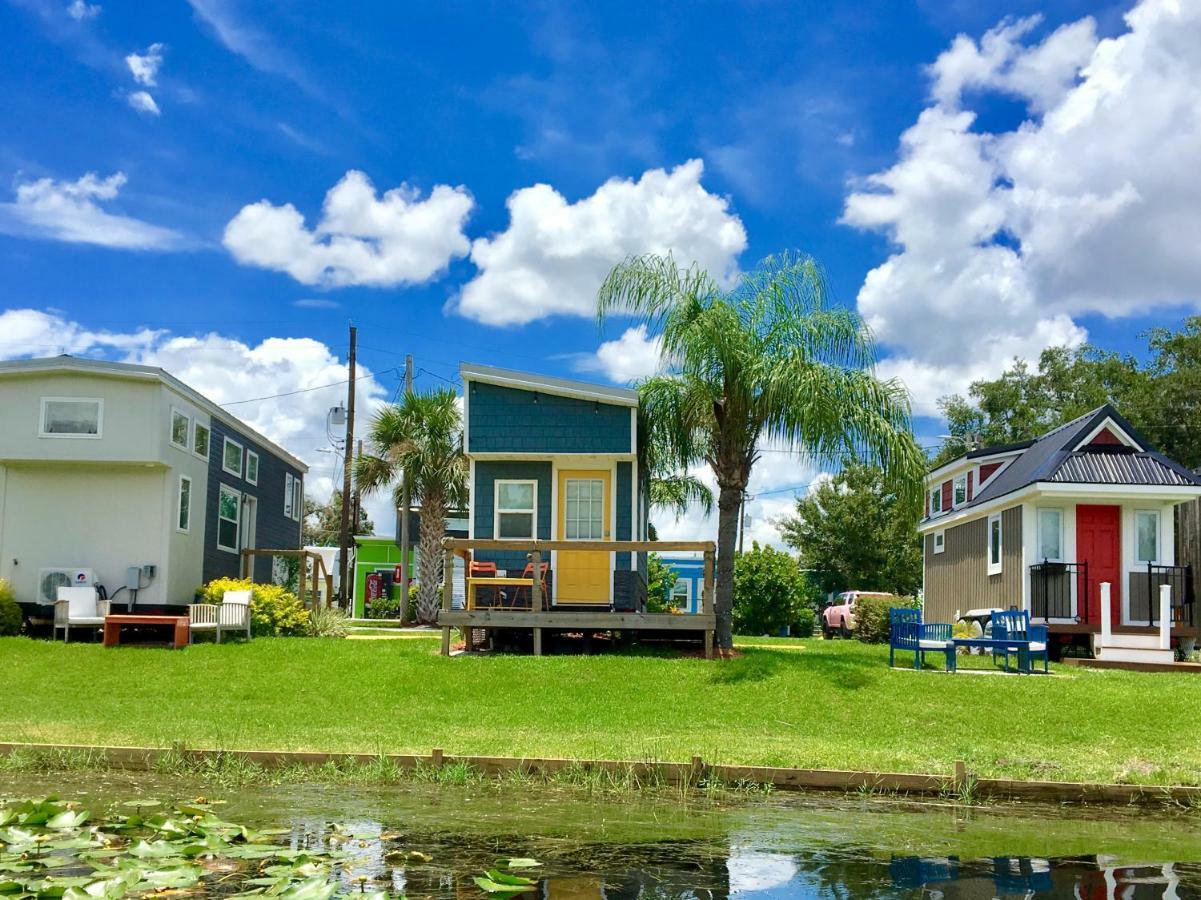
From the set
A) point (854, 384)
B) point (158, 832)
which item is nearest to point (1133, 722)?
point (854, 384)

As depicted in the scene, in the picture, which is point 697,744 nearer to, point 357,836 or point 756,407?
point 357,836

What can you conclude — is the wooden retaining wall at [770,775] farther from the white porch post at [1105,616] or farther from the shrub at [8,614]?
the shrub at [8,614]

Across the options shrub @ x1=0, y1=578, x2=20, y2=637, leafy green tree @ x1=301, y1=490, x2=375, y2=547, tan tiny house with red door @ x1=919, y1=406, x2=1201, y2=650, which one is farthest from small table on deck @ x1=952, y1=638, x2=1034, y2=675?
leafy green tree @ x1=301, y1=490, x2=375, y2=547

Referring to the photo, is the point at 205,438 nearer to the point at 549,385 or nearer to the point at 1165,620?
the point at 549,385

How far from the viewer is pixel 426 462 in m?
27.4

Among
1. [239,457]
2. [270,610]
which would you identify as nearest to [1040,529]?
[270,610]

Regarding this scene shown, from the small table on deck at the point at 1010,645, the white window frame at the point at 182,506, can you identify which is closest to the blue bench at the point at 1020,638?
the small table on deck at the point at 1010,645

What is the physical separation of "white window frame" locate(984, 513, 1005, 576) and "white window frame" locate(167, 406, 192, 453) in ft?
54.4

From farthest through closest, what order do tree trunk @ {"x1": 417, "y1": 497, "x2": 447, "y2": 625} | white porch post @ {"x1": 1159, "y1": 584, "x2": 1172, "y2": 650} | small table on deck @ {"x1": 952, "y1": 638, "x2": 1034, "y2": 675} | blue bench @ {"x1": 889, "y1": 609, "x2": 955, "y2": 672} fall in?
1. tree trunk @ {"x1": 417, "y1": 497, "x2": 447, "y2": 625}
2. white porch post @ {"x1": 1159, "y1": 584, "x2": 1172, "y2": 650}
3. blue bench @ {"x1": 889, "y1": 609, "x2": 955, "y2": 672}
4. small table on deck @ {"x1": 952, "y1": 638, "x2": 1034, "y2": 675}

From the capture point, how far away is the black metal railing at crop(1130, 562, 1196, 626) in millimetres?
21672

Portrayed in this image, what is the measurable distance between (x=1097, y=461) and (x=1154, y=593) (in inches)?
105

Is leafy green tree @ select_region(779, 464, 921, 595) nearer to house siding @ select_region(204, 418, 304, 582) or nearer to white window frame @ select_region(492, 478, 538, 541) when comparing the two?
house siding @ select_region(204, 418, 304, 582)

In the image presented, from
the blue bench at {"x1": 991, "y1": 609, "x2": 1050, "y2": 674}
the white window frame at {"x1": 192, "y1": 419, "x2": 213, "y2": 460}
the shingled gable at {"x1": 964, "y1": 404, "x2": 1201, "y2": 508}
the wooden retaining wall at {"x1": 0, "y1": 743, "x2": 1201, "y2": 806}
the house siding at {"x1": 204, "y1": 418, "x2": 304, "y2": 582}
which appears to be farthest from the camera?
the house siding at {"x1": 204, "y1": 418, "x2": 304, "y2": 582}

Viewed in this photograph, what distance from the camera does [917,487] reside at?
18.3 metres
